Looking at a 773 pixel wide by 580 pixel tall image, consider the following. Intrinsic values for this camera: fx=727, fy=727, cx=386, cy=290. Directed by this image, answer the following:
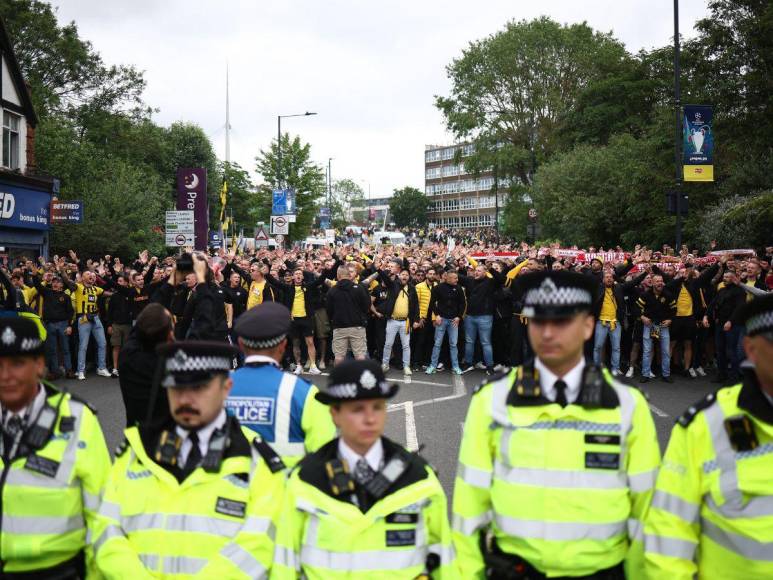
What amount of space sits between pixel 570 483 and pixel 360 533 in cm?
80

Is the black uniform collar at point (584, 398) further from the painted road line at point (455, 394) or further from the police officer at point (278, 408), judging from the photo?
the painted road line at point (455, 394)

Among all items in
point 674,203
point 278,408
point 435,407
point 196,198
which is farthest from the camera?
point 196,198

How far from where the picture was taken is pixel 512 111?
4909cm

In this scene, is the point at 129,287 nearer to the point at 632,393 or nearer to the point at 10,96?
the point at 632,393

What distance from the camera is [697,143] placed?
1873 centimetres

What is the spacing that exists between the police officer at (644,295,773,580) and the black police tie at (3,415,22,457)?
2570 millimetres

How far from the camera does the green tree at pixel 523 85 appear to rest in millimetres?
47750

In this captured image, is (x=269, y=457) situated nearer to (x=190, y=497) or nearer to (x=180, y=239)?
(x=190, y=497)

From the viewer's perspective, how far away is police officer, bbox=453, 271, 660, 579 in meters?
2.68

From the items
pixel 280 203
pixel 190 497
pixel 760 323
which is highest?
pixel 280 203

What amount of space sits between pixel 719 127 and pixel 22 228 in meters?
24.8

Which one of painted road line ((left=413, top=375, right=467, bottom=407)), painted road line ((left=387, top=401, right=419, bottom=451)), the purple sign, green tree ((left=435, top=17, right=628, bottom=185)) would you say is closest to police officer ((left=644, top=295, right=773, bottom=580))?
painted road line ((left=387, top=401, right=419, bottom=451))

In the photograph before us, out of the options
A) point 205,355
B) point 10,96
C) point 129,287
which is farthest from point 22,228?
point 205,355

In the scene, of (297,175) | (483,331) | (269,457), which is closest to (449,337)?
(483,331)
